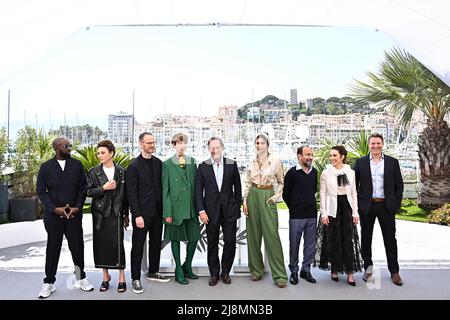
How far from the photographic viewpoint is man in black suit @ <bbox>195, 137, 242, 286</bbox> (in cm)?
381

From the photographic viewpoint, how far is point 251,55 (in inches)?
426

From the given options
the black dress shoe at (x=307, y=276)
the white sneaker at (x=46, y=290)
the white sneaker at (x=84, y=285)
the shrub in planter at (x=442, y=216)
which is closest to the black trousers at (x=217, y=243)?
the black dress shoe at (x=307, y=276)

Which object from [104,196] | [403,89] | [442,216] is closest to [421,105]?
[403,89]

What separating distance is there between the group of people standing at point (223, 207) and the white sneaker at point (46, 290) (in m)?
0.02

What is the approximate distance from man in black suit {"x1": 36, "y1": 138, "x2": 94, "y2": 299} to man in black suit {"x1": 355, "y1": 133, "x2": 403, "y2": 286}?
2.54 metres

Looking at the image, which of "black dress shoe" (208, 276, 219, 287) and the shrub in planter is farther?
the shrub in planter

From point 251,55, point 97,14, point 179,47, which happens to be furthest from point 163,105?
point 97,14

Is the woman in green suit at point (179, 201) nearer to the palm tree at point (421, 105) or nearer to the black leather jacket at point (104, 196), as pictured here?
the black leather jacket at point (104, 196)

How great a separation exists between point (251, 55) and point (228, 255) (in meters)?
7.84

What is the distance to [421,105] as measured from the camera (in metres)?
7.04

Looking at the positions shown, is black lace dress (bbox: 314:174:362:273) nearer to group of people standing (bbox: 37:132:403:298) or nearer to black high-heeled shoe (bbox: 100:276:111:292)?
group of people standing (bbox: 37:132:403:298)

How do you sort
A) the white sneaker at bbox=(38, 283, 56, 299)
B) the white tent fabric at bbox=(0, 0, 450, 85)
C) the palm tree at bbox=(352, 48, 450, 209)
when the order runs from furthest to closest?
A: the palm tree at bbox=(352, 48, 450, 209) < the white tent fabric at bbox=(0, 0, 450, 85) < the white sneaker at bbox=(38, 283, 56, 299)

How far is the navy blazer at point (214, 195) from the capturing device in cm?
380

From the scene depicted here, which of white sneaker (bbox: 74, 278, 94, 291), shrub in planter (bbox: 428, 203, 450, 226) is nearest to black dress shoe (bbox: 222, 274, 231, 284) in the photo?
white sneaker (bbox: 74, 278, 94, 291)
